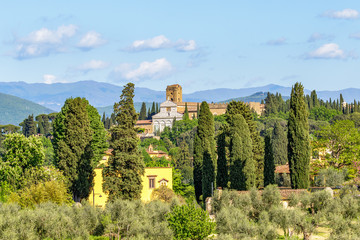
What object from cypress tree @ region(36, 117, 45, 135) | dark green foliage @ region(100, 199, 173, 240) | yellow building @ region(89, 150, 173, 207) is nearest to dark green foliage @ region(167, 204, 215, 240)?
dark green foliage @ region(100, 199, 173, 240)

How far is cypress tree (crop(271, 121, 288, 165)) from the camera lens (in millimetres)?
82125

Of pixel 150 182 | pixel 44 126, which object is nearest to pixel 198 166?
pixel 150 182

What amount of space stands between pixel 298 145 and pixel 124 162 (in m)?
10.6

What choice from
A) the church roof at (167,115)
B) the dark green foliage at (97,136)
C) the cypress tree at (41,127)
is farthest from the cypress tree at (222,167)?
the church roof at (167,115)

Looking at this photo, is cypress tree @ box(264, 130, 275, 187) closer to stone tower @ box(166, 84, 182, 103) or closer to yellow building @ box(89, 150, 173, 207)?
yellow building @ box(89, 150, 173, 207)

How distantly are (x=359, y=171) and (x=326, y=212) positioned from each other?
16.6 m

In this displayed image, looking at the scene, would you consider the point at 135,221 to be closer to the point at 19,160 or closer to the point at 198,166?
the point at 19,160

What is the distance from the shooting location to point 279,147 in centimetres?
8412

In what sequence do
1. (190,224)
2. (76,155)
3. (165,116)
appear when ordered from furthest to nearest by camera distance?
(165,116) → (76,155) → (190,224)

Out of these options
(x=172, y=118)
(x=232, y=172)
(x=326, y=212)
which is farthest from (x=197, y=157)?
(x=172, y=118)

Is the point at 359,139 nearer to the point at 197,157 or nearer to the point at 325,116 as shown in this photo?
the point at 197,157

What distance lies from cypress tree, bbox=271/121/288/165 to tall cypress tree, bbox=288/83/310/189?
47.6m

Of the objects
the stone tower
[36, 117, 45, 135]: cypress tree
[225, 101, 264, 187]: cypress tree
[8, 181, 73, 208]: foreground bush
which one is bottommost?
[8, 181, 73, 208]: foreground bush

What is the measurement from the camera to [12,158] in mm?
35969
